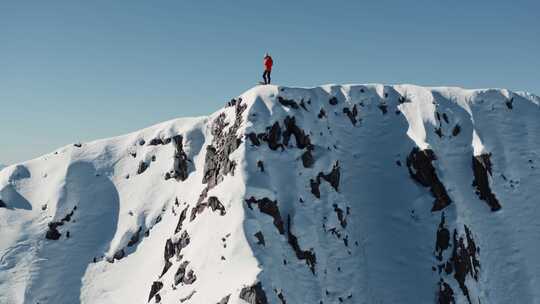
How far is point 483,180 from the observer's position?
140 feet

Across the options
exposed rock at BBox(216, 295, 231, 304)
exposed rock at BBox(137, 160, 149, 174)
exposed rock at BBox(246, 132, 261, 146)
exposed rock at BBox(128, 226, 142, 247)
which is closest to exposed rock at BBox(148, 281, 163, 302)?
exposed rock at BBox(128, 226, 142, 247)

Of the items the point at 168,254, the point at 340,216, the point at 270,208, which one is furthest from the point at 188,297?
the point at 340,216

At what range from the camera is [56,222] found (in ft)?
156

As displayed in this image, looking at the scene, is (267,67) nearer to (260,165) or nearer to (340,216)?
(260,165)

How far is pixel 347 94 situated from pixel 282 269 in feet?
82.7

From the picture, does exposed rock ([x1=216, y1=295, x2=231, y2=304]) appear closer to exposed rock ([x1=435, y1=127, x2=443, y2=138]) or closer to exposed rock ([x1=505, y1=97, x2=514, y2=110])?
exposed rock ([x1=435, y1=127, x2=443, y2=138])

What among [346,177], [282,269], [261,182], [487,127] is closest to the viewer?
[282,269]

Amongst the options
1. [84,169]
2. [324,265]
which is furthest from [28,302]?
[324,265]

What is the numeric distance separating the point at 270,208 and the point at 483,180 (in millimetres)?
22737

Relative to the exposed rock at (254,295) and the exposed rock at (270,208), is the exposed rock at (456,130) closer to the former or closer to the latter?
the exposed rock at (270,208)

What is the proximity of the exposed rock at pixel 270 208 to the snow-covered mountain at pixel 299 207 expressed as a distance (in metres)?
0.12

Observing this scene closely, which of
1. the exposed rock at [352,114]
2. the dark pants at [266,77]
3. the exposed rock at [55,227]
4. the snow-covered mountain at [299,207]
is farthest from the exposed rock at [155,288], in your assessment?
the exposed rock at [352,114]

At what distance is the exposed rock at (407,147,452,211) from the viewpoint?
40.1 metres

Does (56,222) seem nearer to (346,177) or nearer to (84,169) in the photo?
(84,169)
